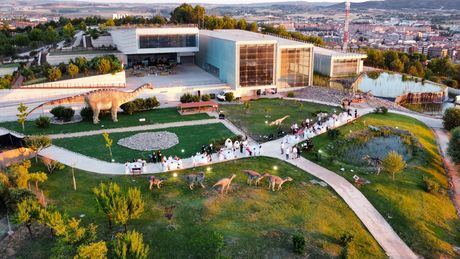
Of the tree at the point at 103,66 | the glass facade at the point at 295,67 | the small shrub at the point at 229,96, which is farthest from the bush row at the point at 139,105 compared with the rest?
the glass facade at the point at 295,67

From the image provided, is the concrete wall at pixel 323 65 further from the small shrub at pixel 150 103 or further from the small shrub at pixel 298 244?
the small shrub at pixel 298 244

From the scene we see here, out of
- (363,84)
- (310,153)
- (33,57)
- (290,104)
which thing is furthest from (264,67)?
(33,57)

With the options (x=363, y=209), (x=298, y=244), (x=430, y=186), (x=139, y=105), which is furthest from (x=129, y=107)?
(x=430, y=186)

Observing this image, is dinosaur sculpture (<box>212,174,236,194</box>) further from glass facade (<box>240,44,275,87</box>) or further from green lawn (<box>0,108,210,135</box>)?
glass facade (<box>240,44,275,87</box>)

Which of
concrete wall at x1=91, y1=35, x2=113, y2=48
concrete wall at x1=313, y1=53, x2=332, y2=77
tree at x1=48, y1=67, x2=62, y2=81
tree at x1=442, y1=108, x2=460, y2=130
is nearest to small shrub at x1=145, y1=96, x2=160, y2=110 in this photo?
tree at x1=48, y1=67, x2=62, y2=81

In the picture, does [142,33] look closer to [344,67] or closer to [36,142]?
[344,67]

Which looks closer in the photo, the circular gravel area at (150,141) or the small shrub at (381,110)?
the circular gravel area at (150,141)
